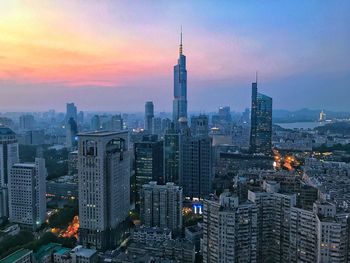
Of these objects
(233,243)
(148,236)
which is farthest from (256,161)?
(233,243)

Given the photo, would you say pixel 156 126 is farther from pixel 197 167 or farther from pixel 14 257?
pixel 14 257

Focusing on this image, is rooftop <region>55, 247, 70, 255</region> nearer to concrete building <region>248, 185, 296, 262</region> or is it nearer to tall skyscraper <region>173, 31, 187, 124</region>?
concrete building <region>248, 185, 296, 262</region>

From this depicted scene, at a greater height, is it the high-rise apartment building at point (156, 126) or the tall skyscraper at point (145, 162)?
the high-rise apartment building at point (156, 126)

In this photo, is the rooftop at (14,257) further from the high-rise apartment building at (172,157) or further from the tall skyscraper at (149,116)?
the tall skyscraper at (149,116)

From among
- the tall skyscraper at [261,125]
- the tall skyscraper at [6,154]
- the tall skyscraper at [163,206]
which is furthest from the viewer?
the tall skyscraper at [261,125]

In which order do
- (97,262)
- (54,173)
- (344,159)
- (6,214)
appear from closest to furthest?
1. (97,262)
2. (6,214)
3. (54,173)
4. (344,159)

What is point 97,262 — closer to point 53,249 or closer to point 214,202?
point 53,249

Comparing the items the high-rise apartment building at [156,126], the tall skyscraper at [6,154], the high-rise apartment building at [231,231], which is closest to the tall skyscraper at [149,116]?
the high-rise apartment building at [156,126]
